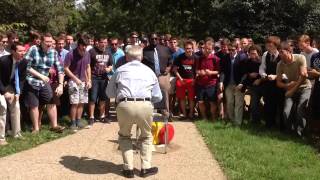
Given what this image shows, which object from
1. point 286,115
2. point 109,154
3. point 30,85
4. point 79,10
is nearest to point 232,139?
point 286,115

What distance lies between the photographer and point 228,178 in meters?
7.11

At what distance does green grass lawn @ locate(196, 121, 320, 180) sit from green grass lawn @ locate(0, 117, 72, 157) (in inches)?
112

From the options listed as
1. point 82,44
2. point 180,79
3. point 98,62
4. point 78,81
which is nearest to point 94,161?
point 78,81

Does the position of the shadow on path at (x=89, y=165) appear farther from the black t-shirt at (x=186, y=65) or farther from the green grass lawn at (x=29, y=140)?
the black t-shirt at (x=186, y=65)

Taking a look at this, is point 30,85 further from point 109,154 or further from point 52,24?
point 52,24

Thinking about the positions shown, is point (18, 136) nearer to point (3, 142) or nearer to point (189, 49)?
point (3, 142)

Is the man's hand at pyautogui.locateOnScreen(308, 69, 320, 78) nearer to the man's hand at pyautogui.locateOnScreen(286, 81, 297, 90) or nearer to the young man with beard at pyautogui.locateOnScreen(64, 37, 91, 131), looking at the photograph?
the man's hand at pyautogui.locateOnScreen(286, 81, 297, 90)

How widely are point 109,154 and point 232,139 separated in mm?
2367

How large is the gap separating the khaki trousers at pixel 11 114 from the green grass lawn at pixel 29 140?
0.67 feet

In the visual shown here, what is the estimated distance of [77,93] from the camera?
10602mm

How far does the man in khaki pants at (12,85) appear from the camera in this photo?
Result: 924 cm

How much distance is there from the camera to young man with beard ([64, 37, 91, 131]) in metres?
10.6

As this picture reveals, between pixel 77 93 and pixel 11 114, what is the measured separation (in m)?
1.46


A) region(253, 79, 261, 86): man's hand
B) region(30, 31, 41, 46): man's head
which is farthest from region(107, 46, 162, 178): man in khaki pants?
region(30, 31, 41, 46): man's head
